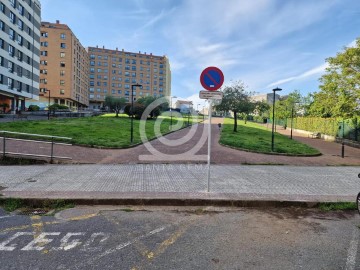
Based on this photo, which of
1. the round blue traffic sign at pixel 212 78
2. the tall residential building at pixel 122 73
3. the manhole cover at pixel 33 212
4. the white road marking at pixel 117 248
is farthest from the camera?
the tall residential building at pixel 122 73

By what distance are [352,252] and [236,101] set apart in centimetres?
2425

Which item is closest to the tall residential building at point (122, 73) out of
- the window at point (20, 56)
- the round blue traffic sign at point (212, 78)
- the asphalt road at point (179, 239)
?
the window at point (20, 56)

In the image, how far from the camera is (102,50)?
109875mm

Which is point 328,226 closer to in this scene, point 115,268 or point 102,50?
point 115,268

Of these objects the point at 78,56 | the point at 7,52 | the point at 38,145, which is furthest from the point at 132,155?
the point at 78,56

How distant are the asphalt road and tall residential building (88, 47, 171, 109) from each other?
107 m

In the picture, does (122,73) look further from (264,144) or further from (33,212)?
(33,212)

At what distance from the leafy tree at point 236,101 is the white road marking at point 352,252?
→ 2318 cm

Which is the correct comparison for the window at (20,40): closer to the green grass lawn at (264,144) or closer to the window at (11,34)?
the window at (11,34)

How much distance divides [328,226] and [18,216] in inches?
227

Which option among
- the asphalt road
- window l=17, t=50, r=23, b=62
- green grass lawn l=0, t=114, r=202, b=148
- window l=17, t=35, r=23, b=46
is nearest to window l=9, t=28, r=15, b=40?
window l=17, t=35, r=23, b=46

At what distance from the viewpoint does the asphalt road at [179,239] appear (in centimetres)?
356

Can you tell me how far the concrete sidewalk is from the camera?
6188 mm

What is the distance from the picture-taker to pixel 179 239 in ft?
14.0
